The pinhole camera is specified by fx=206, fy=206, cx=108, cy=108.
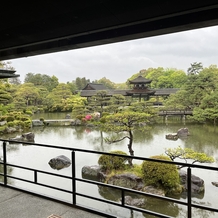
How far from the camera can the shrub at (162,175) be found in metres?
4.57

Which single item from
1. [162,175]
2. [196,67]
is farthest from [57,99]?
[162,175]

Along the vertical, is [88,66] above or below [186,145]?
above

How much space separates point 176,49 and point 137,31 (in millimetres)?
22697

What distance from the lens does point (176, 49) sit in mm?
22078

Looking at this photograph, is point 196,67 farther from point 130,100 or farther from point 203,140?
point 203,140

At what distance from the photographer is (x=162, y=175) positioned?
4578mm

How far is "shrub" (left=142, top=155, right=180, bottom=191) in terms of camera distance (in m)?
4.57

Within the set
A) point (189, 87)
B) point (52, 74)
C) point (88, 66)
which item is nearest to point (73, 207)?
point (189, 87)

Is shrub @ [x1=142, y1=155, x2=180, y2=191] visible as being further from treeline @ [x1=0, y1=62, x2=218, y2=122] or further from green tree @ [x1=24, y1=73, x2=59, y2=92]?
green tree @ [x1=24, y1=73, x2=59, y2=92]

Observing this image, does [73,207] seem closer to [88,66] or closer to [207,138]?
[207,138]

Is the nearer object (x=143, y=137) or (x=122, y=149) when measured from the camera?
(x=122, y=149)

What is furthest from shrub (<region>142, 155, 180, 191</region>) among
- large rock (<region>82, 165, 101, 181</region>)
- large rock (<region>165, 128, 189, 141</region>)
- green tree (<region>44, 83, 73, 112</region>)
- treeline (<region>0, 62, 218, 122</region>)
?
green tree (<region>44, 83, 73, 112</region>)

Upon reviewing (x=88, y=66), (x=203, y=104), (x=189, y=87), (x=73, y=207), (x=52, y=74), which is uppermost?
(x=88, y=66)

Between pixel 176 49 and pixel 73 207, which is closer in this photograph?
pixel 73 207
